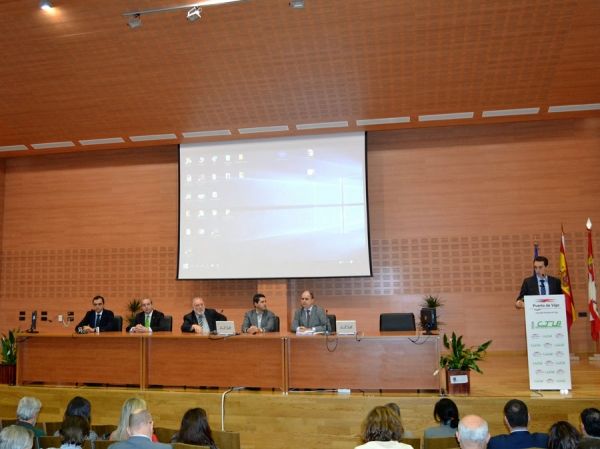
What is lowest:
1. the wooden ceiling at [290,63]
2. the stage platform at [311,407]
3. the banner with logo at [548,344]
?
the stage platform at [311,407]

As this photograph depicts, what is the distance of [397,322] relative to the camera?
6898 mm

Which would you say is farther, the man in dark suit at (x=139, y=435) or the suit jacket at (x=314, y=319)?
the suit jacket at (x=314, y=319)

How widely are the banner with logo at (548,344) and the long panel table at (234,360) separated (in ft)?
3.11

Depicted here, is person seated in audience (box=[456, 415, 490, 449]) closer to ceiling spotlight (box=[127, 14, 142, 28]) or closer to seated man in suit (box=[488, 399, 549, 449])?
seated man in suit (box=[488, 399, 549, 449])

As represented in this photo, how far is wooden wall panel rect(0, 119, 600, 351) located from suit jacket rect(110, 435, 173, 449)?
625 cm

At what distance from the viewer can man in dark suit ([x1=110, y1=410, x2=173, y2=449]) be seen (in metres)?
3.35

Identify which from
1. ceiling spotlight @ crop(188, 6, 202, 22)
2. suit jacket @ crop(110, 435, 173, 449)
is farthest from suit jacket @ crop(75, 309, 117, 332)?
suit jacket @ crop(110, 435, 173, 449)

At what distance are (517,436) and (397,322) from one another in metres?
3.34

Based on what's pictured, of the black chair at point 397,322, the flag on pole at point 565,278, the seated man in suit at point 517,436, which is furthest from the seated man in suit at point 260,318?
the flag on pole at point 565,278

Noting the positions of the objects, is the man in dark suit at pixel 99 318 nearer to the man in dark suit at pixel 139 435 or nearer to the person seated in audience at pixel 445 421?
the man in dark suit at pixel 139 435

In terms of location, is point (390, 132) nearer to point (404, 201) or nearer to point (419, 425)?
point (404, 201)

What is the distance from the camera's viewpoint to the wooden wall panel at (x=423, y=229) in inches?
367

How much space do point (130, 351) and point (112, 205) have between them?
→ 491 centimetres

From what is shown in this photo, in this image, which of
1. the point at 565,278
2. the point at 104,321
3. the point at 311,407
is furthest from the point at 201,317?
the point at 565,278
